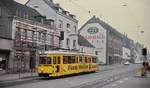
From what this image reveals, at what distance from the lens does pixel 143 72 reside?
42406 mm

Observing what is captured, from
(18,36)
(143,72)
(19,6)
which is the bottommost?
(143,72)

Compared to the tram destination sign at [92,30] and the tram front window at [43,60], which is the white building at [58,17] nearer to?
the tram front window at [43,60]

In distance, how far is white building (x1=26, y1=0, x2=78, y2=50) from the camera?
216 ft

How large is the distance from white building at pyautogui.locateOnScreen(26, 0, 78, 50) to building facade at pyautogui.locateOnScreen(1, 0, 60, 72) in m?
5.24

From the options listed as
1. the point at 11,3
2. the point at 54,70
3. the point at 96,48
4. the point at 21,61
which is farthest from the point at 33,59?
the point at 96,48

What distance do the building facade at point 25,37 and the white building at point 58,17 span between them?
524 cm

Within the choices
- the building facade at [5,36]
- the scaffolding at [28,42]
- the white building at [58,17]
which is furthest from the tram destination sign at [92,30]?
the building facade at [5,36]

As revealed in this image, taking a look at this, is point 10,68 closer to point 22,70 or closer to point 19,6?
point 22,70

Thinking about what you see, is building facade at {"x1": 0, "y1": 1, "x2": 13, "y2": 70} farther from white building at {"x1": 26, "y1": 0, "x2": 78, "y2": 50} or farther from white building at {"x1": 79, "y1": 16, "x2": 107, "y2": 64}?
white building at {"x1": 79, "y1": 16, "x2": 107, "y2": 64}

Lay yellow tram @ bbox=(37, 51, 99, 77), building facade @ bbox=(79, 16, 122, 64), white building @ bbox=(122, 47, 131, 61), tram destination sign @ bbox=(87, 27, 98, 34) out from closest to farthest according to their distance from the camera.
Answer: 1. yellow tram @ bbox=(37, 51, 99, 77)
2. building facade @ bbox=(79, 16, 122, 64)
3. tram destination sign @ bbox=(87, 27, 98, 34)
4. white building @ bbox=(122, 47, 131, 61)

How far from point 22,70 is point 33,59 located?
5114 mm

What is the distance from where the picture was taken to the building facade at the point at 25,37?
48.8 meters

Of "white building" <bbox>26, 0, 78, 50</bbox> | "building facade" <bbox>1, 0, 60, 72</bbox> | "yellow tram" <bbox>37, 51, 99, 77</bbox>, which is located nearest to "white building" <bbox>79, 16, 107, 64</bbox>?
"white building" <bbox>26, 0, 78, 50</bbox>

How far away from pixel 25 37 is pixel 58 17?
50.3 feet
